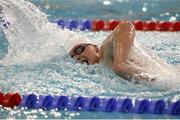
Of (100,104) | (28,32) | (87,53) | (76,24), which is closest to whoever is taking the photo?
(100,104)

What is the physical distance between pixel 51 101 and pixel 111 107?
0.38 metres

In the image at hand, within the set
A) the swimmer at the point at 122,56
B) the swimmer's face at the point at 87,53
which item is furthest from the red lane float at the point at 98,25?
the swimmer's face at the point at 87,53

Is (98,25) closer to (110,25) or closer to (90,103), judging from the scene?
(110,25)

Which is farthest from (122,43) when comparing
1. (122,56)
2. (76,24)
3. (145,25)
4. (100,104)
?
(76,24)

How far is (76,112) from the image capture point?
10.0 ft

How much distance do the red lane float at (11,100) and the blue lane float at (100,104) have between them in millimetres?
35

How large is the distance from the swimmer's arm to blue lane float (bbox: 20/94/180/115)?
14.3 inches

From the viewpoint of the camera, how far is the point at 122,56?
3.42 meters

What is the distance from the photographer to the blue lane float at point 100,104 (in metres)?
3.03

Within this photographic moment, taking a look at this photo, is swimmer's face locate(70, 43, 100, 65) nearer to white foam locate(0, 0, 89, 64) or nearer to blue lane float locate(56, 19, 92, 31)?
white foam locate(0, 0, 89, 64)

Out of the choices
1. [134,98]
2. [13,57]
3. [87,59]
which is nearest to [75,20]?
[13,57]

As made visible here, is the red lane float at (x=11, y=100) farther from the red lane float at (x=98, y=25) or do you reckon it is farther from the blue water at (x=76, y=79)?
the red lane float at (x=98, y=25)

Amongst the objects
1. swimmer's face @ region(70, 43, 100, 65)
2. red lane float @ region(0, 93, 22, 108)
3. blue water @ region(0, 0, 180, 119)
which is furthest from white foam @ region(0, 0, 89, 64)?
red lane float @ region(0, 93, 22, 108)

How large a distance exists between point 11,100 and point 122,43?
894 mm
